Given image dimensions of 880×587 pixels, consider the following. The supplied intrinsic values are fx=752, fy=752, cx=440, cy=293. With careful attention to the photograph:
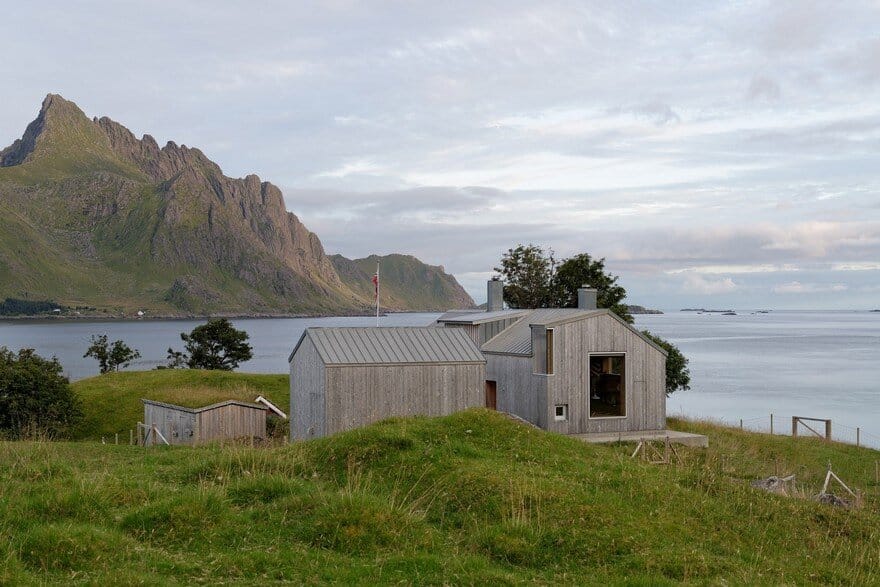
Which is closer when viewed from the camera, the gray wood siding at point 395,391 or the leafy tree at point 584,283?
the gray wood siding at point 395,391

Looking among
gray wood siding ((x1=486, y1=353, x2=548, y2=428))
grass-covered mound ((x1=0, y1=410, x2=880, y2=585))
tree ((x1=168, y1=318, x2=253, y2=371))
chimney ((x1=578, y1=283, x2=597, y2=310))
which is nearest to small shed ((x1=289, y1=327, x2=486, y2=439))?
gray wood siding ((x1=486, y1=353, x2=548, y2=428))

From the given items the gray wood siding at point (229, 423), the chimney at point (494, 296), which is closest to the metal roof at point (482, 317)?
the chimney at point (494, 296)

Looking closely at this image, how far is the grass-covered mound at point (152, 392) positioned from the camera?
3909 centimetres

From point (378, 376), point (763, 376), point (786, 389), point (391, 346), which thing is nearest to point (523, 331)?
point (391, 346)

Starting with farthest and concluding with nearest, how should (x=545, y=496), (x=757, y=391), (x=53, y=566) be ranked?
(x=757, y=391), (x=545, y=496), (x=53, y=566)

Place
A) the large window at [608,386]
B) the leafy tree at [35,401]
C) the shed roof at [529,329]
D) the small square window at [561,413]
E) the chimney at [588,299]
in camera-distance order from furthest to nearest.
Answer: the leafy tree at [35,401] < the chimney at [588,299] < the large window at [608,386] < the shed roof at [529,329] < the small square window at [561,413]

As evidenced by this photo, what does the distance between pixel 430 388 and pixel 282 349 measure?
139619mm

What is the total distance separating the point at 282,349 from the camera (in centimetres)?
16288

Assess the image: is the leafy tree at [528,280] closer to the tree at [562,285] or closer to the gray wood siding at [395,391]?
the tree at [562,285]

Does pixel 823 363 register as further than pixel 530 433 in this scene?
Yes

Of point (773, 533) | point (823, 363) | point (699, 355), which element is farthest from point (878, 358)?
point (773, 533)

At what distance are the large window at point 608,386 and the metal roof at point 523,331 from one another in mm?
2298

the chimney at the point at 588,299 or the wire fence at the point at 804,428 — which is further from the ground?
the chimney at the point at 588,299

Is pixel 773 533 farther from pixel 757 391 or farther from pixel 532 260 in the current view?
pixel 757 391
